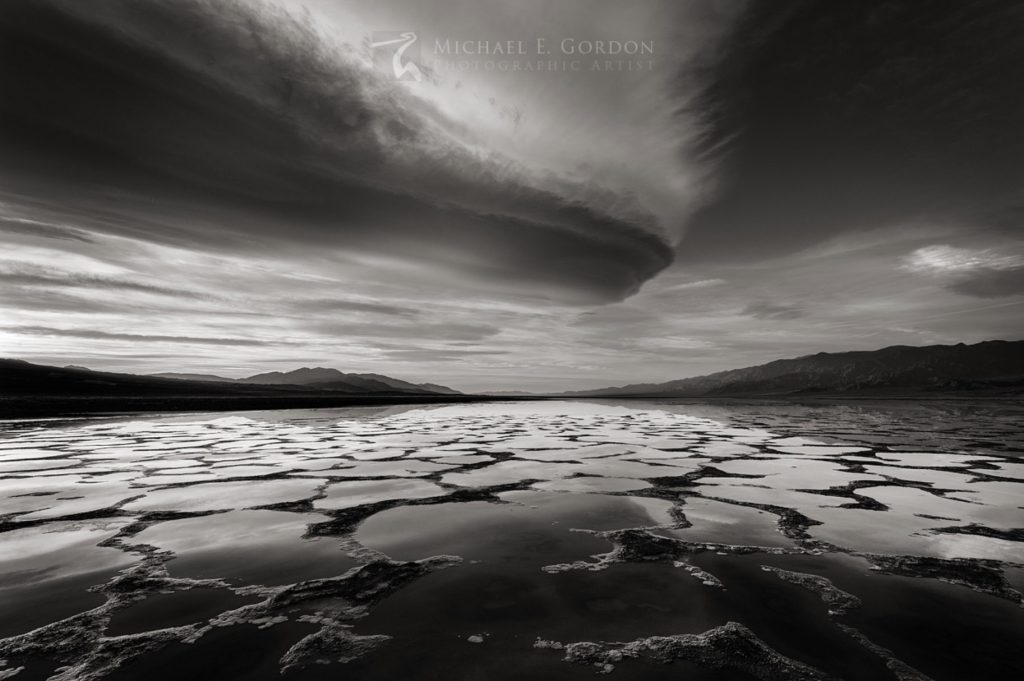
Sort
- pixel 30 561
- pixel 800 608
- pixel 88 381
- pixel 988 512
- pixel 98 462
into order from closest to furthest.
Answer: pixel 800 608 → pixel 30 561 → pixel 988 512 → pixel 98 462 → pixel 88 381

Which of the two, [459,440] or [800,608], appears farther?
[459,440]

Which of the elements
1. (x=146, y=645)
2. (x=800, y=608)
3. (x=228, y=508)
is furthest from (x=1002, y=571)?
(x=228, y=508)

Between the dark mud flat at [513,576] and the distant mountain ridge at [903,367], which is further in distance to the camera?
the distant mountain ridge at [903,367]

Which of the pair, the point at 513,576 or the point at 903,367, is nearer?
the point at 513,576

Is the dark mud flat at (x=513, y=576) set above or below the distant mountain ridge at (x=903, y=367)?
below

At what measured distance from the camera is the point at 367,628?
120cm

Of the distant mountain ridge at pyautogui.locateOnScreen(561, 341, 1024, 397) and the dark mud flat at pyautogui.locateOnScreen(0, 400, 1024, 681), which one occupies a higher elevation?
the distant mountain ridge at pyautogui.locateOnScreen(561, 341, 1024, 397)

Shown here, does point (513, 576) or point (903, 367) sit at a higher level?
point (903, 367)

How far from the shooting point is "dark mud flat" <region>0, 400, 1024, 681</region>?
1.06 metres

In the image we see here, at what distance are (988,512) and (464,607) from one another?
2.77 metres

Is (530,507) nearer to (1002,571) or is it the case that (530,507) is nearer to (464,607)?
(464,607)

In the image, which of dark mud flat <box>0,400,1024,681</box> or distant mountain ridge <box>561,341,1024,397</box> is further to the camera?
distant mountain ridge <box>561,341,1024,397</box>

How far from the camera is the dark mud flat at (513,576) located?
1.06 metres

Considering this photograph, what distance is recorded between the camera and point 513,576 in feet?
5.10
